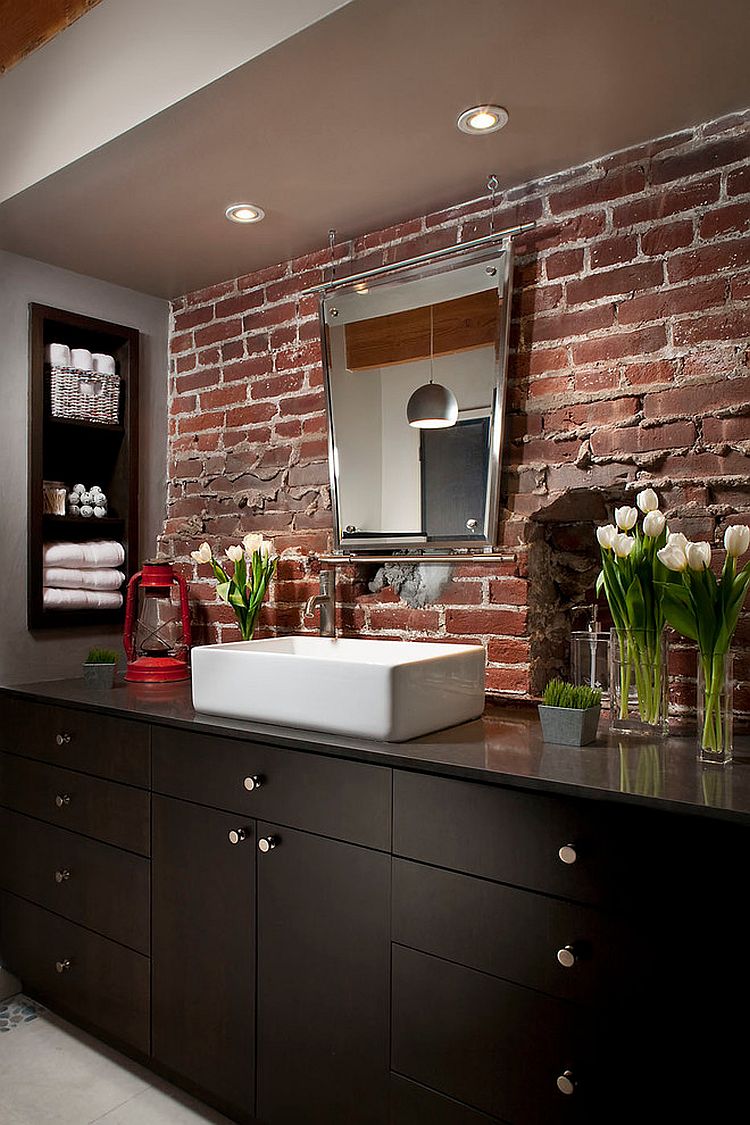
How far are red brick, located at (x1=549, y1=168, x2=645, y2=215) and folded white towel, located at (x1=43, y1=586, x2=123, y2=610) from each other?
1801 mm

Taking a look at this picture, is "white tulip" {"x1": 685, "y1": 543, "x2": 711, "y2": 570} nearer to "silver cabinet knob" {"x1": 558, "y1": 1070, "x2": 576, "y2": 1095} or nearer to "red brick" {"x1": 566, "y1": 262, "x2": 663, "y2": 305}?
"red brick" {"x1": 566, "y1": 262, "x2": 663, "y2": 305}

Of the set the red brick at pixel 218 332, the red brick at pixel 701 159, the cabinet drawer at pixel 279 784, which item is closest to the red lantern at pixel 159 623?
the cabinet drawer at pixel 279 784

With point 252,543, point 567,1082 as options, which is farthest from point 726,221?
point 567,1082

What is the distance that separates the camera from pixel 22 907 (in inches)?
96.0

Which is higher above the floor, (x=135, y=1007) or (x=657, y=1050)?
(x=657, y=1050)

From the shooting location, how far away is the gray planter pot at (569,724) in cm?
169

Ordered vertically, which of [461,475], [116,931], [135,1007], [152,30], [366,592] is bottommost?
[135,1007]

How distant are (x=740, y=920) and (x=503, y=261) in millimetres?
1547

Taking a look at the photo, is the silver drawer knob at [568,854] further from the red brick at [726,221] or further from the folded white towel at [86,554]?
the folded white towel at [86,554]

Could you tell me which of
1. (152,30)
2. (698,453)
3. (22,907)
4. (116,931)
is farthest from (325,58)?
(22,907)

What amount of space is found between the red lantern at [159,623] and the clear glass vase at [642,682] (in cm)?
138

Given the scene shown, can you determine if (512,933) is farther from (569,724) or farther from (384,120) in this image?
(384,120)

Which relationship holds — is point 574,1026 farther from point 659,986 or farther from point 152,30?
point 152,30

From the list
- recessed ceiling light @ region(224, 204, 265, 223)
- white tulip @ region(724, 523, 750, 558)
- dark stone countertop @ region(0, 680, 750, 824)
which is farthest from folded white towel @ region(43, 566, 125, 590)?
Result: white tulip @ region(724, 523, 750, 558)
